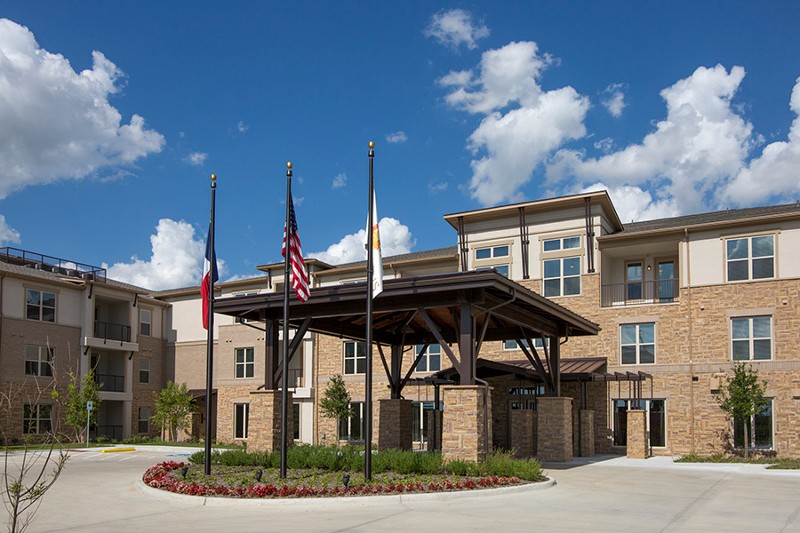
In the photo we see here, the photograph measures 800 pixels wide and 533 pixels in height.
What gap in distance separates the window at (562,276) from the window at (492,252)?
1937 mm

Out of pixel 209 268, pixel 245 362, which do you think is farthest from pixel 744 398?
pixel 245 362

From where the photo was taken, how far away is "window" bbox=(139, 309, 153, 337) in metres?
46.6

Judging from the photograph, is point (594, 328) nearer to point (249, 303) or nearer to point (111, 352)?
point (249, 303)

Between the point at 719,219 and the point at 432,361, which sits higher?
the point at 719,219

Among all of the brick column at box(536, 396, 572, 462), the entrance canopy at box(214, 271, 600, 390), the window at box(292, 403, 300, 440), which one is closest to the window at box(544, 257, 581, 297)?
the entrance canopy at box(214, 271, 600, 390)

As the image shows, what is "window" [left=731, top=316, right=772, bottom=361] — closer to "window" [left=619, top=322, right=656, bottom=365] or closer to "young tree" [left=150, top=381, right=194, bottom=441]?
"window" [left=619, top=322, right=656, bottom=365]

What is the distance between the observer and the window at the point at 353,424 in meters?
37.8

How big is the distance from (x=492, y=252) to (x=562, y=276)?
339 cm

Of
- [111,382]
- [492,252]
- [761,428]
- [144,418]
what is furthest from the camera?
[144,418]

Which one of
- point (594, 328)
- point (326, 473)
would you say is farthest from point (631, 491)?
point (594, 328)

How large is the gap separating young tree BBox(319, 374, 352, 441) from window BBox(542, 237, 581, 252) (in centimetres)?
1142

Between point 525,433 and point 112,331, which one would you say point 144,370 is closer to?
point 112,331

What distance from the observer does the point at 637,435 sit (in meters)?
27.9

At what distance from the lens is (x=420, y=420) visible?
36.0 meters
